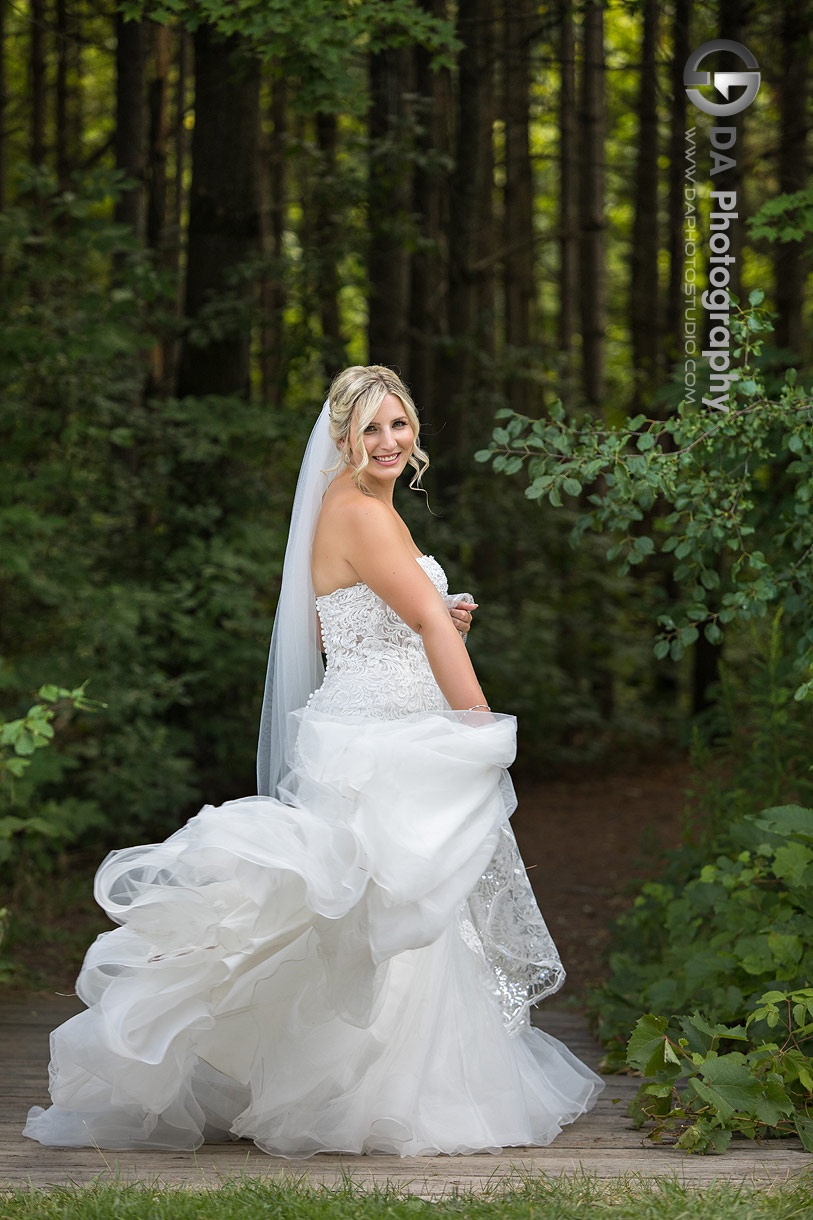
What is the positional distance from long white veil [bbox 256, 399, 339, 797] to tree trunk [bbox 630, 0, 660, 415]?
8.43 metres

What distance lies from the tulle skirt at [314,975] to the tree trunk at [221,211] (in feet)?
17.9

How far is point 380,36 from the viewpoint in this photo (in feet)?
23.1

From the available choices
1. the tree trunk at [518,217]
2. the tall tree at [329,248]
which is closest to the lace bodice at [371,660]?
the tall tree at [329,248]

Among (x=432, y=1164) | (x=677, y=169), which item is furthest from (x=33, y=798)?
(x=677, y=169)

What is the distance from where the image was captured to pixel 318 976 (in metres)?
3.36

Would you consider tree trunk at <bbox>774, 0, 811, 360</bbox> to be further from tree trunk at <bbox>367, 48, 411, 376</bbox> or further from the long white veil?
the long white veil

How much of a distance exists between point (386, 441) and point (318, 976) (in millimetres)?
1601

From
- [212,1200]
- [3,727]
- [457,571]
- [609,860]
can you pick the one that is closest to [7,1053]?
[3,727]

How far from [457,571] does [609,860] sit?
2.56 meters

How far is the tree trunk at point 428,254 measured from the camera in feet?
32.7

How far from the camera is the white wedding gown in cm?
324

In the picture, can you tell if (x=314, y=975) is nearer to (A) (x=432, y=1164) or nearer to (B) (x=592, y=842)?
(A) (x=432, y=1164)

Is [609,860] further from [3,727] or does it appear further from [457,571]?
[3,727]

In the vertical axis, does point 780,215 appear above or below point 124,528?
above
